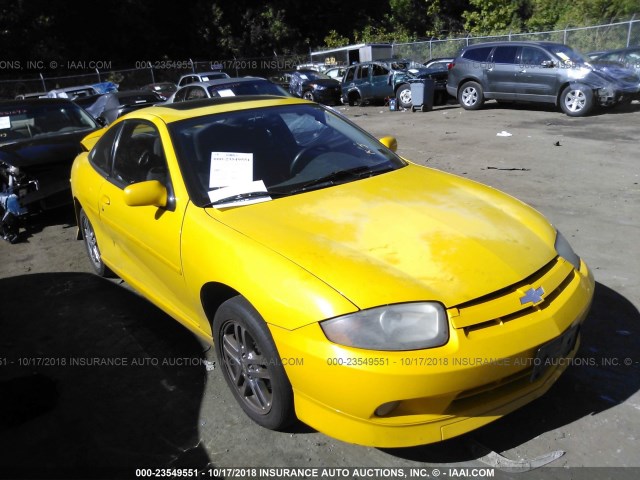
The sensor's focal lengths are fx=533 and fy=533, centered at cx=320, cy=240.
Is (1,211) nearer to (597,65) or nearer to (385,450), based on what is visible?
(385,450)

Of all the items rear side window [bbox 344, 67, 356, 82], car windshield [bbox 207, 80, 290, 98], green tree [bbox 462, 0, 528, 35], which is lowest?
rear side window [bbox 344, 67, 356, 82]

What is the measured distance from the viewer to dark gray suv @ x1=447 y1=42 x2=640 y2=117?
41.4 feet

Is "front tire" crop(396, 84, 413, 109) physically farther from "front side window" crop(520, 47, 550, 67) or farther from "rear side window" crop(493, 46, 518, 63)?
"front side window" crop(520, 47, 550, 67)

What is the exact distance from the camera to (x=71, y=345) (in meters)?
3.74

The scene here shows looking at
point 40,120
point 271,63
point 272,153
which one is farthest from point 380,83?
point 271,63

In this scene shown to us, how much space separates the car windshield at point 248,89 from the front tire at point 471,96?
7.41 metres

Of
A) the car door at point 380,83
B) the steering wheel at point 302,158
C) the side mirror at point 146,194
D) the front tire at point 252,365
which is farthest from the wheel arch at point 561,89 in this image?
the front tire at point 252,365

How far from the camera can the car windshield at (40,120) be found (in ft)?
24.2

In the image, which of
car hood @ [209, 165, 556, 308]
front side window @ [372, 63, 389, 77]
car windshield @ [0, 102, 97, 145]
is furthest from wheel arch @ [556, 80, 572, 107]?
car hood @ [209, 165, 556, 308]

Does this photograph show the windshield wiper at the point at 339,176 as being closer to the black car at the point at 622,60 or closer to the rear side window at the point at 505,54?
the rear side window at the point at 505,54

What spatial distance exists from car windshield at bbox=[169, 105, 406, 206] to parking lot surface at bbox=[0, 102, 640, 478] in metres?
1.20

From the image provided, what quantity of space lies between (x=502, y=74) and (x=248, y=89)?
8.00 m

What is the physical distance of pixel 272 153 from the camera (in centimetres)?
343

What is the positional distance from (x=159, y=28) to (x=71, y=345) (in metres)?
41.8
